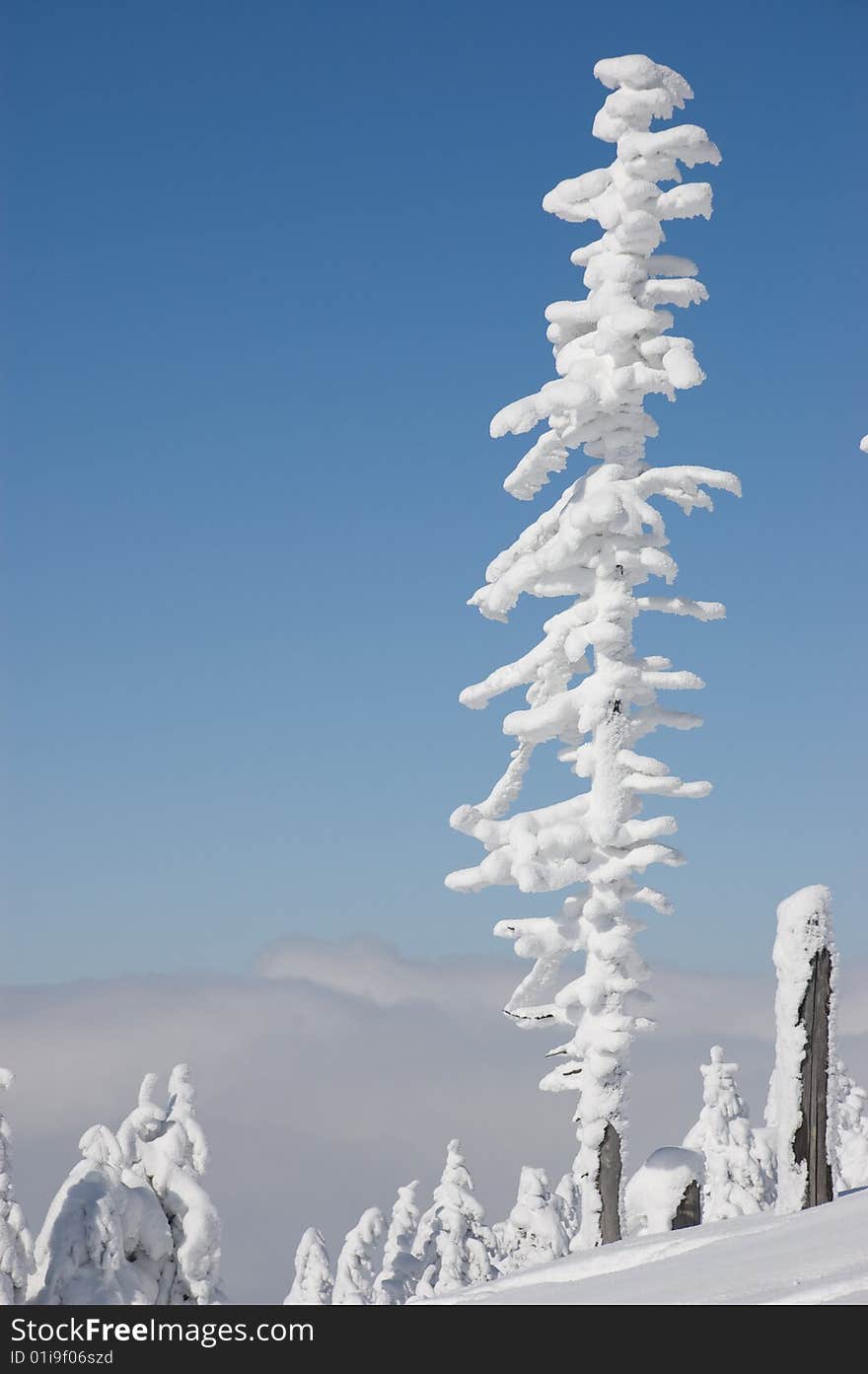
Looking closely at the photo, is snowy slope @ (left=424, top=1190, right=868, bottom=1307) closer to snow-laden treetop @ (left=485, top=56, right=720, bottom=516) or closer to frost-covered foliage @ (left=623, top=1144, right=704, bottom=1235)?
frost-covered foliage @ (left=623, top=1144, right=704, bottom=1235)

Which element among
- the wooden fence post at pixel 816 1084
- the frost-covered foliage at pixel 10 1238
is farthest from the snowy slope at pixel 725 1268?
the frost-covered foliage at pixel 10 1238

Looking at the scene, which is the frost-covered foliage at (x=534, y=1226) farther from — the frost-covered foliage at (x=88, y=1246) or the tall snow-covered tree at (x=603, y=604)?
the tall snow-covered tree at (x=603, y=604)

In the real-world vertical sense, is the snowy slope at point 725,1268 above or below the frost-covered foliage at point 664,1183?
below

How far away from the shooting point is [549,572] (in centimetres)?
2050

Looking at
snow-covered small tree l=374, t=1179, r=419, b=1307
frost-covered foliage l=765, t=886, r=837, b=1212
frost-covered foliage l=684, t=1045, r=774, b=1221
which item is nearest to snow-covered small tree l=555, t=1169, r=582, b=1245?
snow-covered small tree l=374, t=1179, r=419, b=1307

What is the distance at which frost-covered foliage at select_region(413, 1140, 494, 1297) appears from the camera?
4816 centimetres

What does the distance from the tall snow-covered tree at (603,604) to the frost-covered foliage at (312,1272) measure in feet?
136

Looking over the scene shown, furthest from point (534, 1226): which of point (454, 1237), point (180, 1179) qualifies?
point (180, 1179)

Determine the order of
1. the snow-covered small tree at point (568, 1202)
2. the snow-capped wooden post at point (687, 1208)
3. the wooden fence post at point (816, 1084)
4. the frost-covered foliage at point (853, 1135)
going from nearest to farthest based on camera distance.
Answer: the wooden fence post at point (816, 1084) → the snow-capped wooden post at point (687, 1208) → the frost-covered foliage at point (853, 1135) → the snow-covered small tree at point (568, 1202)

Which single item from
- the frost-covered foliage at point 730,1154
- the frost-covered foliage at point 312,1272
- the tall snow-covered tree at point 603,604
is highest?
the tall snow-covered tree at point 603,604

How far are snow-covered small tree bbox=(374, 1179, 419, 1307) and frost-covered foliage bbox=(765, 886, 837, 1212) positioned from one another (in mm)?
35048

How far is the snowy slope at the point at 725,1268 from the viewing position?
928cm

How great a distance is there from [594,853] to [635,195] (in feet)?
31.2
